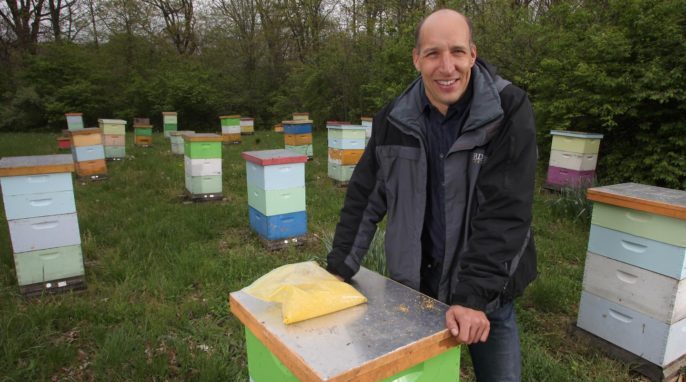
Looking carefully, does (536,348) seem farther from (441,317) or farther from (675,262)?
(441,317)

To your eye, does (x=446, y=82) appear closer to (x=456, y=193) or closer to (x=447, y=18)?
(x=447, y=18)

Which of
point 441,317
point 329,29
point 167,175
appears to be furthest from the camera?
point 329,29

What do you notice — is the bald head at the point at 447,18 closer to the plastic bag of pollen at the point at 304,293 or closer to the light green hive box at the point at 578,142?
the plastic bag of pollen at the point at 304,293

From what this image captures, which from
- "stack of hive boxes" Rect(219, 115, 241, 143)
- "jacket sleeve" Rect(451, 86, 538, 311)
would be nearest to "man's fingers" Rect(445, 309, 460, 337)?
"jacket sleeve" Rect(451, 86, 538, 311)

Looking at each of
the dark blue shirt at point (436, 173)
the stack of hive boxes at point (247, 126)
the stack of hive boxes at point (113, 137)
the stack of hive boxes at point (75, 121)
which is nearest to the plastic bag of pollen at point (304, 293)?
the dark blue shirt at point (436, 173)

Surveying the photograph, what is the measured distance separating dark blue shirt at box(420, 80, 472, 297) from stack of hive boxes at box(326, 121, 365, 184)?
18.2 ft

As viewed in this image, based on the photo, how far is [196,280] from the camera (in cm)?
372

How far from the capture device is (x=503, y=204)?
1.32 m

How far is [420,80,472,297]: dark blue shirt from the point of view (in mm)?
1502

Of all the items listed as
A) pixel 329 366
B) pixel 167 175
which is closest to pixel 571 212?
pixel 329 366

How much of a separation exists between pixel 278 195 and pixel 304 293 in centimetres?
337

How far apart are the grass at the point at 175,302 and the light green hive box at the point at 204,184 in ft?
1.00

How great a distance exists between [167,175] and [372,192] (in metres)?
7.27

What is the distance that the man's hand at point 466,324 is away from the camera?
114 centimetres
